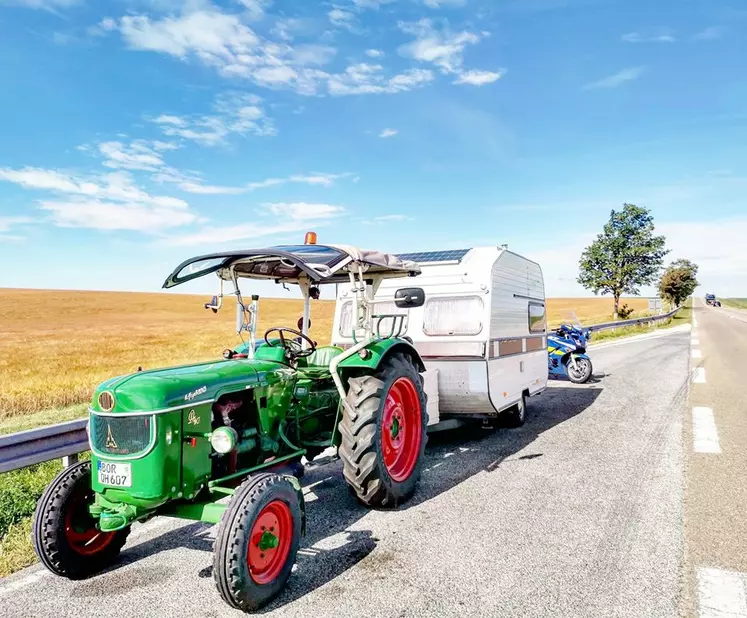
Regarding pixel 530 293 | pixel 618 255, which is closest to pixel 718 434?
pixel 530 293

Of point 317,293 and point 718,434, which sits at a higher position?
point 317,293

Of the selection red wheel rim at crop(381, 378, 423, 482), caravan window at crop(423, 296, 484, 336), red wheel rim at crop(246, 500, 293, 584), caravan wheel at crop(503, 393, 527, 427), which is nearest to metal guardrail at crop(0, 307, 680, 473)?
red wheel rim at crop(246, 500, 293, 584)

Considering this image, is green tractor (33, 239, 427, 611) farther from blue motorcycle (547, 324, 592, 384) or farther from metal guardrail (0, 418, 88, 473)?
blue motorcycle (547, 324, 592, 384)

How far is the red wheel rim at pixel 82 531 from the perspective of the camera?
3826mm

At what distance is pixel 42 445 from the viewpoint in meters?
4.76

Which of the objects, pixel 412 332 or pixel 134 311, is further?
pixel 134 311

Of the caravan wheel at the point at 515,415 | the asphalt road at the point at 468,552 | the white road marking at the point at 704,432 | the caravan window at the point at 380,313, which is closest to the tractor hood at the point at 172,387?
the asphalt road at the point at 468,552

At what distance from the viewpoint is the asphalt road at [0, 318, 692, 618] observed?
11.2ft

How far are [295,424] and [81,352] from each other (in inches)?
799

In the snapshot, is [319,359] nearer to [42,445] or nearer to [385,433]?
[385,433]

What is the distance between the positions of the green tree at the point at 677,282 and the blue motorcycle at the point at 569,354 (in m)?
60.5

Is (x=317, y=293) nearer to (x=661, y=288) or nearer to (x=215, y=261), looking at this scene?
(x=215, y=261)

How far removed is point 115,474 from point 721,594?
3854 mm

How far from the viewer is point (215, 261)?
4.82m
